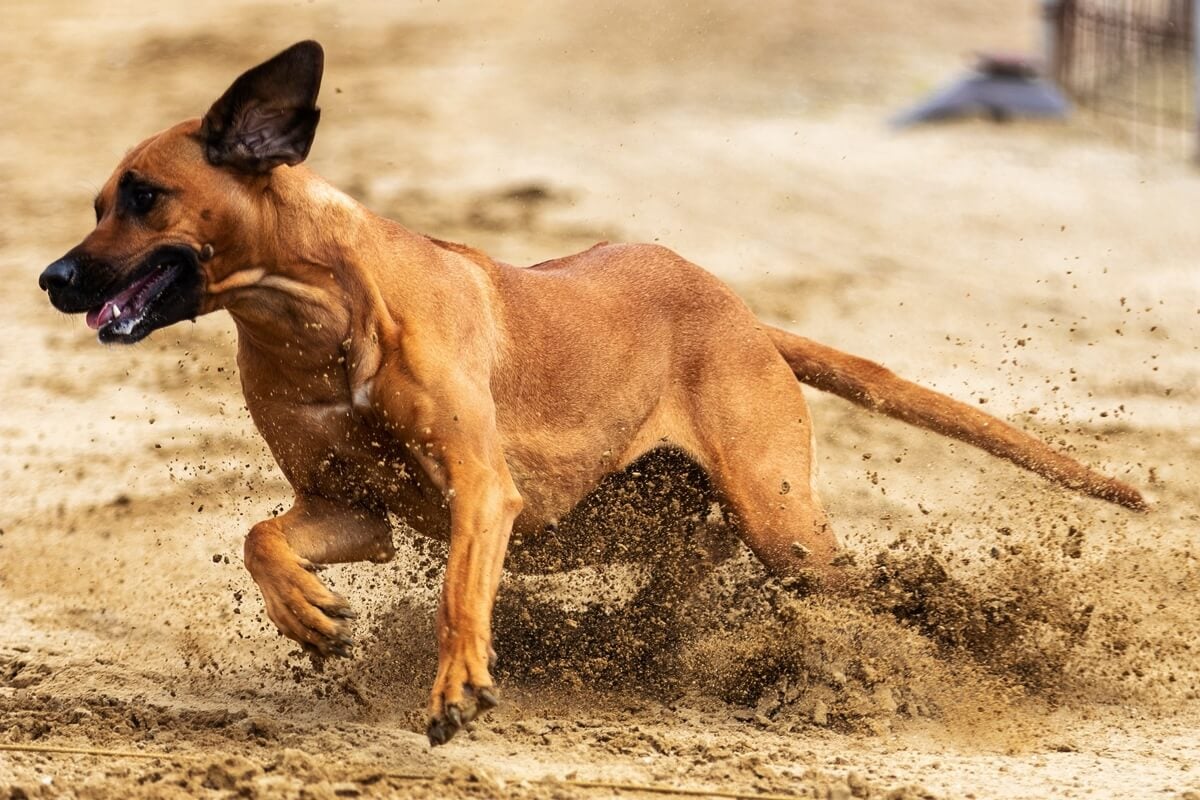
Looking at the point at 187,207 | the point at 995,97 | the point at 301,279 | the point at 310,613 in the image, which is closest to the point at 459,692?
the point at 310,613

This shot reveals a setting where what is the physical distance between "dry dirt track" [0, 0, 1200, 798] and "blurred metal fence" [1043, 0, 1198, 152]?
1060 mm

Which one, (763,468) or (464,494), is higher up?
(464,494)

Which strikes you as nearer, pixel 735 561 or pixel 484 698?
pixel 484 698

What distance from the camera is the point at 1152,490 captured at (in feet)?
25.3

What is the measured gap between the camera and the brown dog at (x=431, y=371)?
4.34 meters

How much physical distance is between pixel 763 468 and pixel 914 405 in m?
0.66

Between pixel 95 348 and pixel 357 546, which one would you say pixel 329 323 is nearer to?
pixel 357 546

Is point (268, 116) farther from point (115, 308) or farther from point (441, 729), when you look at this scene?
point (441, 729)

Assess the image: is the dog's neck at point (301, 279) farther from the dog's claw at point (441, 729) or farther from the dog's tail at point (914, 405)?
the dog's tail at point (914, 405)

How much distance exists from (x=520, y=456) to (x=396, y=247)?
2.47ft

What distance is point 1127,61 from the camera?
15141 millimetres

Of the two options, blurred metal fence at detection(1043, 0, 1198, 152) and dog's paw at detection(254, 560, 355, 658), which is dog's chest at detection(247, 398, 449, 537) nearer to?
dog's paw at detection(254, 560, 355, 658)

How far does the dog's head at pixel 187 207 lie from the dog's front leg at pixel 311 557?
717 mm

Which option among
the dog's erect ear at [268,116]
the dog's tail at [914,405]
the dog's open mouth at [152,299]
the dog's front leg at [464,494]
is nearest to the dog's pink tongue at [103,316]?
the dog's open mouth at [152,299]
